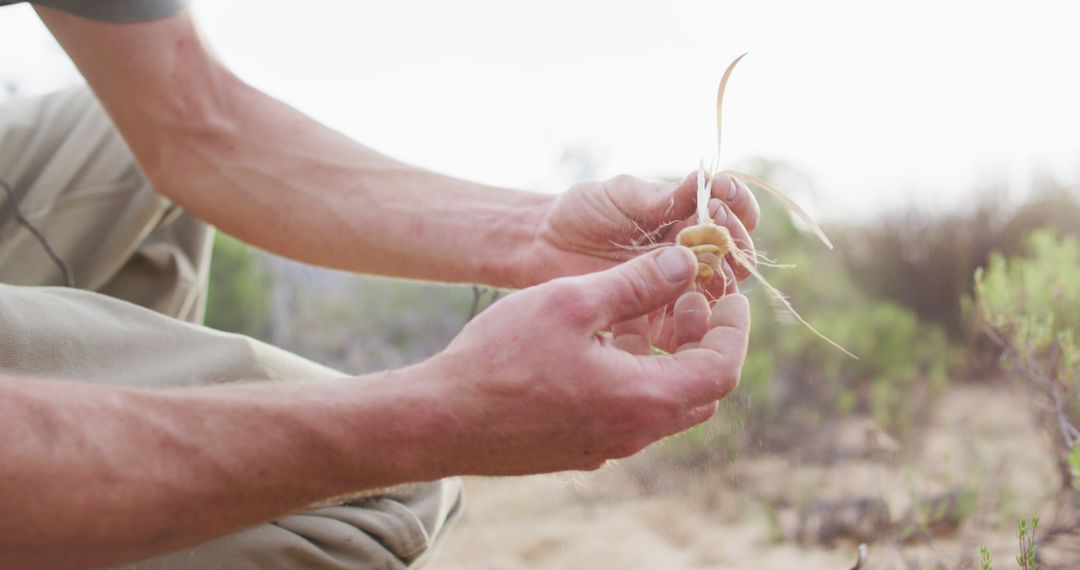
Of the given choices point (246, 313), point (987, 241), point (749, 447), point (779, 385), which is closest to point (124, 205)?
point (749, 447)

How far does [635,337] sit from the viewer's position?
1.24 m

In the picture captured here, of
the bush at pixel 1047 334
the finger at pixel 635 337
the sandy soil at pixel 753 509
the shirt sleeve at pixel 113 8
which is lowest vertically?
the sandy soil at pixel 753 509

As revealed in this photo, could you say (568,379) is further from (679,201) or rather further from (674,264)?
(679,201)

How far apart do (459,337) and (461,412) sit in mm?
86

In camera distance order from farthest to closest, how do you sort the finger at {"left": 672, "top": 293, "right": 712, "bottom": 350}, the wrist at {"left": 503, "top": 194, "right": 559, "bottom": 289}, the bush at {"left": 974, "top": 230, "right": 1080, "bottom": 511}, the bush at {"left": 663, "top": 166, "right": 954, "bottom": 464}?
the bush at {"left": 663, "top": 166, "right": 954, "bottom": 464} → the bush at {"left": 974, "top": 230, "right": 1080, "bottom": 511} → the wrist at {"left": 503, "top": 194, "right": 559, "bottom": 289} → the finger at {"left": 672, "top": 293, "right": 712, "bottom": 350}

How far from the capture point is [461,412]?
1013mm

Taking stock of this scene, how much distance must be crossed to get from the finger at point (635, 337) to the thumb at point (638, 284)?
150mm

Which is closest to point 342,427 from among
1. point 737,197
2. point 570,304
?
point 570,304

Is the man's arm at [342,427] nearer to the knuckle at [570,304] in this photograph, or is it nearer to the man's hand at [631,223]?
the knuckle at [570,304]

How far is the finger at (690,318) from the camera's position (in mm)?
1219

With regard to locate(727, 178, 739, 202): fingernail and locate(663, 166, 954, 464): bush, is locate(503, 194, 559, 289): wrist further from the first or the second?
locate(663, 166, 954, 464): bush

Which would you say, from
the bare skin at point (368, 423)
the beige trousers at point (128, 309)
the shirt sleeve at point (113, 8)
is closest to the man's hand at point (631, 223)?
the bare skin at point (368, 423)

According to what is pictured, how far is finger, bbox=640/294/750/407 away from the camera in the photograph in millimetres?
1047

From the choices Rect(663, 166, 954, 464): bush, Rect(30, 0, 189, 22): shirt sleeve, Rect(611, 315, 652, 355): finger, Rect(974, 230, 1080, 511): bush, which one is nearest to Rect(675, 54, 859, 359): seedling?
Rect(611, 315, 652, 355): finger
